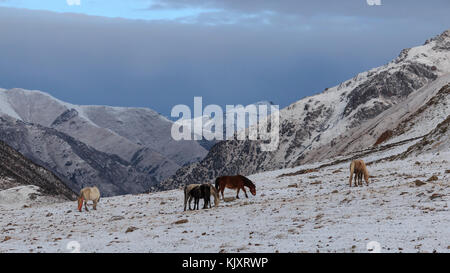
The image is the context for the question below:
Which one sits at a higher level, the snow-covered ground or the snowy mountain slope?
the snowy mountain slope

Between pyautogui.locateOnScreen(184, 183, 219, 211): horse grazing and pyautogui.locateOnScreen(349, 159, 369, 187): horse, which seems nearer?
pyautogui.locateOnScreen(184, 183, 219, 211): horse grazing

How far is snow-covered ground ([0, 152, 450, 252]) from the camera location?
2123cm

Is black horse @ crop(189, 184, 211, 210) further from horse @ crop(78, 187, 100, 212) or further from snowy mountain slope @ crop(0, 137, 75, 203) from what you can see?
snowy mountain slope @ crop(0, 137, 75, 203)

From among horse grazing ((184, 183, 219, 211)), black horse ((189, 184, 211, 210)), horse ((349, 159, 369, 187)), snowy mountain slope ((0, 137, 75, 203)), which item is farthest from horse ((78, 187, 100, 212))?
snowy mountain slope ((0, 137, 75, 203))

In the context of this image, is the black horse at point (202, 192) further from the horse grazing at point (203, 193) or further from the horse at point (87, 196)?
the horse at point (87, 196)

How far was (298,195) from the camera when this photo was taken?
121 ft

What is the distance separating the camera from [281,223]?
2636 cm

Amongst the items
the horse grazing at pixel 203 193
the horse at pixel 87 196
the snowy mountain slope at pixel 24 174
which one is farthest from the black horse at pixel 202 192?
the snowy mountain slope at pixel 24 174

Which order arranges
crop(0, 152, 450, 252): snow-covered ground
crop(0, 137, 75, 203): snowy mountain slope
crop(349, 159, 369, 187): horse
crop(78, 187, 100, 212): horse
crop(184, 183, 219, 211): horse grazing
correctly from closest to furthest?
crop(0, 152, 450, 252): snow-covered ground, crop(184, 183, 219, 211): horse grazing, crop(349, 159, 369, 187): horse, crop(78, 187, 100, 212): horse, crop(0, 137, 75, 203): snowy mountain slope

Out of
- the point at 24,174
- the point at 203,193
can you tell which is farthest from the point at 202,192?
the point at 24,174
